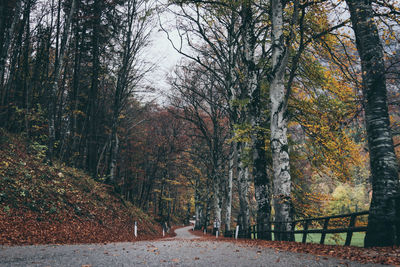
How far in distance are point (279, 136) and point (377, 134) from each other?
3289 mm

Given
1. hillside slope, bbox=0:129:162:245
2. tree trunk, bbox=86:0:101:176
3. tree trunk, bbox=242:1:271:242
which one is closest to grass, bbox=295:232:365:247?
tree trunk, bbox=242:1:271:242

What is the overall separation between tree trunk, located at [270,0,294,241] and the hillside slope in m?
7.25

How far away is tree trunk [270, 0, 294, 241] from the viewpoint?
8.52 meters

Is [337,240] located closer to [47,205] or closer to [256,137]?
[256,137]

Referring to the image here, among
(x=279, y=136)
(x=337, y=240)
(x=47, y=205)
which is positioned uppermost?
(x=279, y=136)

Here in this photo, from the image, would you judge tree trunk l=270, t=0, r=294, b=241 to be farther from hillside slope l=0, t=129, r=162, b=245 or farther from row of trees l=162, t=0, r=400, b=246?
hillside slope l=0, t=129, r=162, b=245

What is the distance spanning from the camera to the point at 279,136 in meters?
8.90

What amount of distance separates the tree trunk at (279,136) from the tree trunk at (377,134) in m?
2.61

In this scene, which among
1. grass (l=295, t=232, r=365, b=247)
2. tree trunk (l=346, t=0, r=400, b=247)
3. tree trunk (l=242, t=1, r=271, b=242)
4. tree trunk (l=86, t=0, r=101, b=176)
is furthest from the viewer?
tree trunk (l=86, t=0, r=101, b=176)

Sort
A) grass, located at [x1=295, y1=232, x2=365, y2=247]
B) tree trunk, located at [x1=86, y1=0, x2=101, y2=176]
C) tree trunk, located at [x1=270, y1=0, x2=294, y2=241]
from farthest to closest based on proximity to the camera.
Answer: tree trunk, located at [x1=86, y1=0, x2=101, y2=176] → grass, located at [x1=295, y1=232, x2=365, y2=247] → tree trunk, located at [x1=270, y1=0, x2=294, y2=241]

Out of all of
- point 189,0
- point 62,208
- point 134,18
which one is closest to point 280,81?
point 189,0

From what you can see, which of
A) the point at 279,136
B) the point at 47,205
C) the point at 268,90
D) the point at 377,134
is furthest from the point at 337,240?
the point at 47,205

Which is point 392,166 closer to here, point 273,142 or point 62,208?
point 273,142

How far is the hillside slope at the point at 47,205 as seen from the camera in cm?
877
